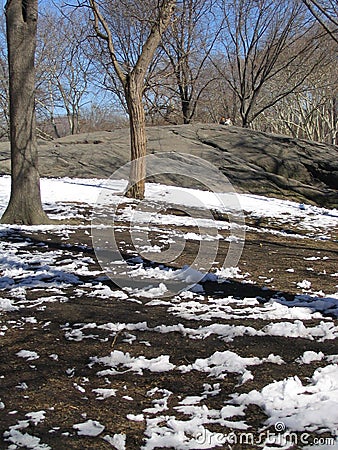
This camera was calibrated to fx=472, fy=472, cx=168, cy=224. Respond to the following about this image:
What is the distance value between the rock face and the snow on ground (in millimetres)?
7875

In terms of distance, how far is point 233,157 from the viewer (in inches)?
594

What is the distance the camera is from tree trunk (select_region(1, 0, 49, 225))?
7.00 m

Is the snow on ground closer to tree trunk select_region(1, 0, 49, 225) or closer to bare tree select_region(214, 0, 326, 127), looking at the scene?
tree trunk select_region(1, 0, 49, 225)

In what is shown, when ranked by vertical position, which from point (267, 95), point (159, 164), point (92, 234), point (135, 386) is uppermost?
point (267, 95)

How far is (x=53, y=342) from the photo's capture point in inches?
127

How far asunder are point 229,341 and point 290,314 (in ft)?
2.55

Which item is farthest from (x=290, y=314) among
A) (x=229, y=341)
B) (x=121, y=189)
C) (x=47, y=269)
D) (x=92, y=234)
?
(x=121, y=189)

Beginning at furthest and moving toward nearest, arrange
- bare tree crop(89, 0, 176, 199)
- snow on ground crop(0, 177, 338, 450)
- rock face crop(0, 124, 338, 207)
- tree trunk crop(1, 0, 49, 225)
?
rock face crop(0, 124, 338, 207), bare tree crop(89, 0, 176, 199), tree trunk crop(1, 0, 49, 225), snow on ground crop(0, 177, 338, 450)

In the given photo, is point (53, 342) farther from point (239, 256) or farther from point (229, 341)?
point (239, 256)

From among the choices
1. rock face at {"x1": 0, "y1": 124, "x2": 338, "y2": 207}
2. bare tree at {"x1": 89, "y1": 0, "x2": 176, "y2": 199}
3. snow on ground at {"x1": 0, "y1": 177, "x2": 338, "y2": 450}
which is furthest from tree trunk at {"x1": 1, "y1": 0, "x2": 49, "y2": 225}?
rock face at {"x1": 0, "y1": 124, "x2": 338, "y2": 207}

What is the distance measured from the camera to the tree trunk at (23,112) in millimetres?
7000

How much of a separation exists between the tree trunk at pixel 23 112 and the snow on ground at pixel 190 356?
60 cm

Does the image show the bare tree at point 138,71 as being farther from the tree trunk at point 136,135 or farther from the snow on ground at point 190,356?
the snow on ground at point 190,356

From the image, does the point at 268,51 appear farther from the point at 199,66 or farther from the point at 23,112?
the point at 23,112
